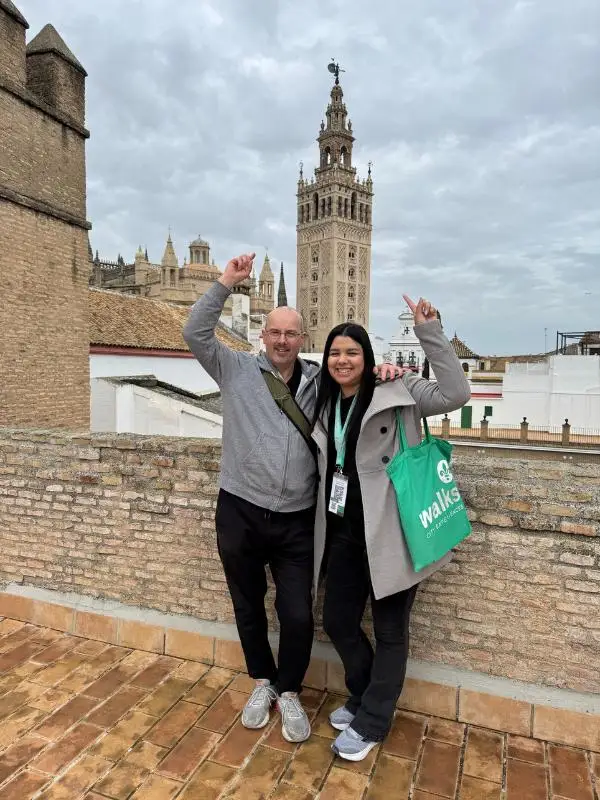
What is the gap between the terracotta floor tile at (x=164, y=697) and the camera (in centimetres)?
319

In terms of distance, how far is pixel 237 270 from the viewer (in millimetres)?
3041

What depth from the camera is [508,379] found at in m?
34.7

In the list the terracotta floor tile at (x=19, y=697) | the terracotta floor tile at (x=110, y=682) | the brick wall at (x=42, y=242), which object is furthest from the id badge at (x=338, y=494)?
the brick wall at (x=42, y=242)

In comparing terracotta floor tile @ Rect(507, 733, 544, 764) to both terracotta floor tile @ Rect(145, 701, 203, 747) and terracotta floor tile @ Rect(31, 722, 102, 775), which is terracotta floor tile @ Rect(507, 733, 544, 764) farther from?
terracotta floor tile @ Rect(31, 722, 102, 775)

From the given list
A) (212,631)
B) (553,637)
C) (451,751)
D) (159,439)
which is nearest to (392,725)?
(451,751)

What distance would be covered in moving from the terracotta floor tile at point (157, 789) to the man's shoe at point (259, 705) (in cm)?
50

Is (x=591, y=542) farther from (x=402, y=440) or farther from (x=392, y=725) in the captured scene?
(x=392, y=725)

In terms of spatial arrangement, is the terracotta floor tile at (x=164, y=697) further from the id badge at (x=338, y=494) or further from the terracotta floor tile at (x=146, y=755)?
the id badge at (x=338, y=494)

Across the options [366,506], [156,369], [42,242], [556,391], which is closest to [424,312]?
[366,506]

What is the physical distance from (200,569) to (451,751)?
6.01 ft

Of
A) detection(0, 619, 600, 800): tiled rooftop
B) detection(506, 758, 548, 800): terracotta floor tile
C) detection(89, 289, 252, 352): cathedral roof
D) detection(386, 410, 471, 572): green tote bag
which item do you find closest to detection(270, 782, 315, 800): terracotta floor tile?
detection(0, 619, 600, 800): tiled rooftop

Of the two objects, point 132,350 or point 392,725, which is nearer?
point 392,725

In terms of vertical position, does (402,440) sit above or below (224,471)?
above

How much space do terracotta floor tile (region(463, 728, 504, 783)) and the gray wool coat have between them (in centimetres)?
97
